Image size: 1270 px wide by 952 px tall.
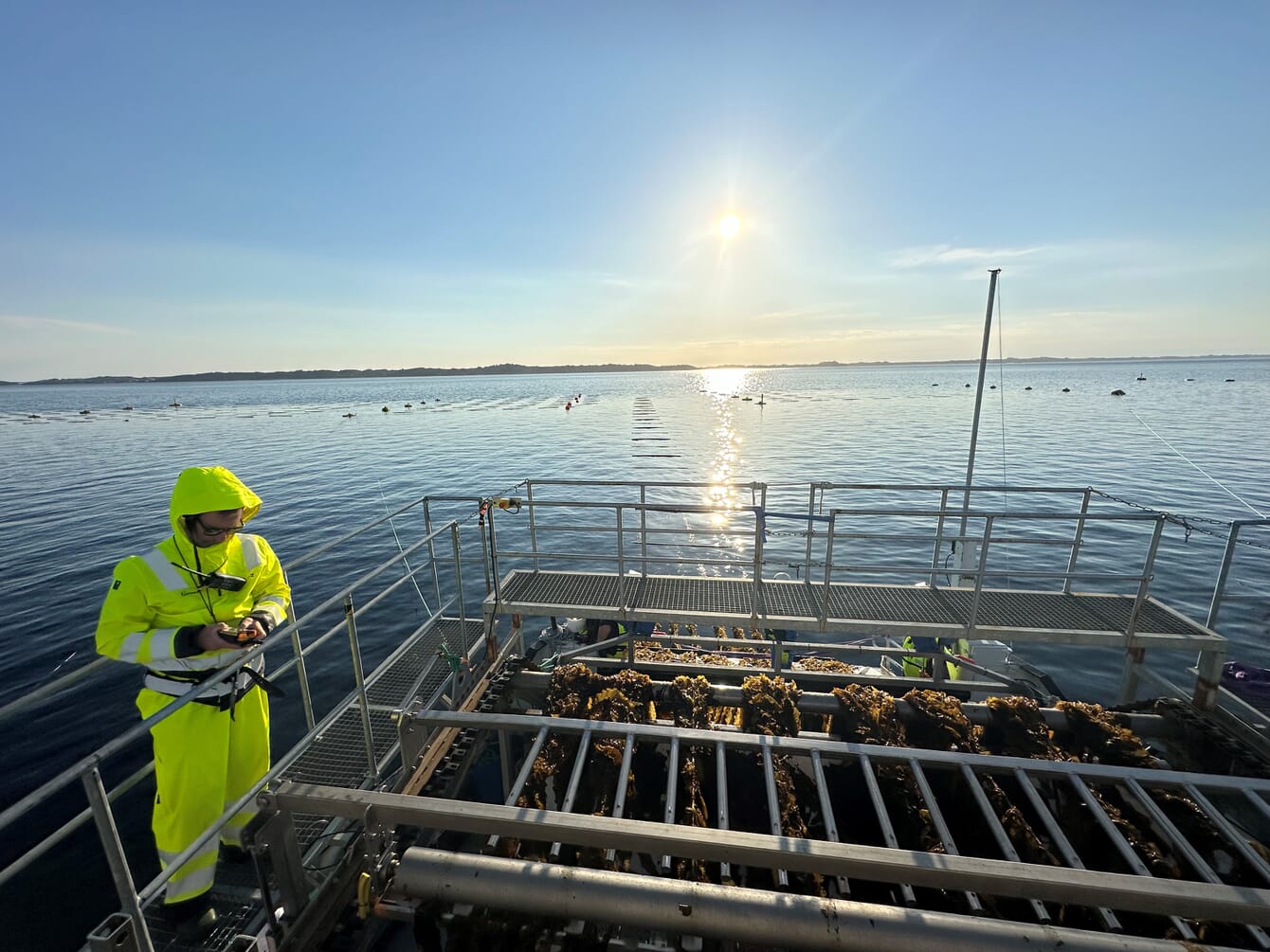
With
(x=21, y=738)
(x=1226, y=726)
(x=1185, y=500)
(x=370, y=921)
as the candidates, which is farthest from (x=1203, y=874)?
(x=1185, y=500)

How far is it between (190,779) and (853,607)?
22.9 feet

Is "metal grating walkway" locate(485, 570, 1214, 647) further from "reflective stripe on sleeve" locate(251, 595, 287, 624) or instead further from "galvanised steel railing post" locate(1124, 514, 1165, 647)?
"reflective stripe on sleeve" locate(251, 595, 287, 624)

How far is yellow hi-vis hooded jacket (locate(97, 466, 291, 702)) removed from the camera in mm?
3025

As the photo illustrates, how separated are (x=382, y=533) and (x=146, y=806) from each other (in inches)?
452

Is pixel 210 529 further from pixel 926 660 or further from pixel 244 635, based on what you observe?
pixel 926 660

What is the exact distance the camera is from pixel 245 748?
346cm

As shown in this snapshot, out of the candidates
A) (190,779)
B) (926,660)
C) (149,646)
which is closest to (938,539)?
(926,660)

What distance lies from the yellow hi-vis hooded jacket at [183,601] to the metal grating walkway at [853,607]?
12.4 feet

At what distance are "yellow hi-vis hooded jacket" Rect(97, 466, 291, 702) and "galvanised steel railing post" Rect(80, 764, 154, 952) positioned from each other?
0.83 m

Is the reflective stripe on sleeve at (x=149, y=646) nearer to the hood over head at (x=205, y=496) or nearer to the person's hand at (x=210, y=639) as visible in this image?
the person's hand at (x=210, y=639)

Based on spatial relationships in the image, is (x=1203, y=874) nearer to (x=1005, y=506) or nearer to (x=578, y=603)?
Result: (x=578, y=603)

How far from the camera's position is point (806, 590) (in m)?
7.81

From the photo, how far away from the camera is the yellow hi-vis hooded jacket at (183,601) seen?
303cm

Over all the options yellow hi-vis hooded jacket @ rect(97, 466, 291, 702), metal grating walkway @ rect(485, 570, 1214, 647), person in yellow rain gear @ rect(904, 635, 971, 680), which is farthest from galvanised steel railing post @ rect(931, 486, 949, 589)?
yellow hi-vis hooded jacket @ rect(97, 466, 291, 702)
